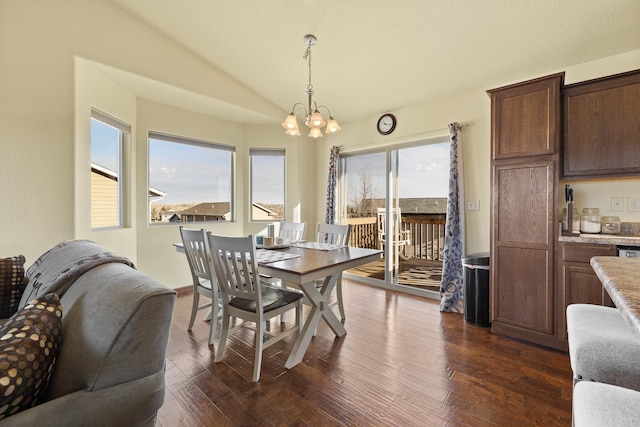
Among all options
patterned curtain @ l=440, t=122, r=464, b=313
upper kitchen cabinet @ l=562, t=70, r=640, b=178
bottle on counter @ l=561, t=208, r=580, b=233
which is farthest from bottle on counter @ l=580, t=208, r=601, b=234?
patterned curtain @ l=440, t=122, r=464, b=313

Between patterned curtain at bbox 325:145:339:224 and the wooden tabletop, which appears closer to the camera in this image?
the wooden tabletop

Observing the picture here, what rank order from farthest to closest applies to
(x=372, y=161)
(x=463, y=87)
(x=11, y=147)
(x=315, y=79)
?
(x=372, y=161) → (x=315, y=79) → (x=463, y=87) → (x=11, y=147)

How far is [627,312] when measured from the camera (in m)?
0.66

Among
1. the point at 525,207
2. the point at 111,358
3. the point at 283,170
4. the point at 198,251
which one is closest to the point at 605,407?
the point at 111,358

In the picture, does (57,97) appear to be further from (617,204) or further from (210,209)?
(617,204)

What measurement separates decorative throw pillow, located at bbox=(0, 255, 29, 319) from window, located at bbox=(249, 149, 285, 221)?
294cm

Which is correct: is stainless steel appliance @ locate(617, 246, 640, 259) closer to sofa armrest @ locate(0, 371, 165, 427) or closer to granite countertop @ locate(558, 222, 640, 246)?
granite countertop @ locate(558, 222, 640, 246)

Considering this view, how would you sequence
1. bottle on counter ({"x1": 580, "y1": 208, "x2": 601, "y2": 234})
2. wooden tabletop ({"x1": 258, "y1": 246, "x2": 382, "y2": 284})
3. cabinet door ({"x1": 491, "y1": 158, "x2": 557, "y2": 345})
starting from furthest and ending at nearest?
bottle on counter ({"x1": 580, "y1": 208, "x2": 601, "y2": 234}) → cabinet door ({"x1": 491, "y1": 158, "x2": 557, "y2": 345}) → wooden tabletop ({"x1": 258, "y1": 246, "x2": 382, "y2": 284})

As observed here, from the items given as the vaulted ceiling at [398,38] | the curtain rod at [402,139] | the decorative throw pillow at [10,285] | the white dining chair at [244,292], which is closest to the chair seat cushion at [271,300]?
the white dining chair at [244,292]

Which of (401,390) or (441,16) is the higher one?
(441,16)

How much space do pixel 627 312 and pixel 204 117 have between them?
4.33 m

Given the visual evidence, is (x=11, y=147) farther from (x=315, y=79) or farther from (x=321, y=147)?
(x=321, y=147)

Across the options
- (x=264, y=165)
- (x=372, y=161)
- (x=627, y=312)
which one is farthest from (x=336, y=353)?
(x=264, y=165)

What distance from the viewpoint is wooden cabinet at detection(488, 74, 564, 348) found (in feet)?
7.46
